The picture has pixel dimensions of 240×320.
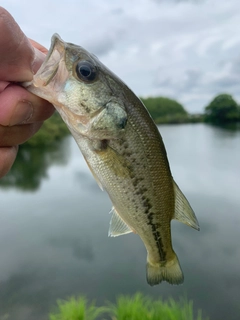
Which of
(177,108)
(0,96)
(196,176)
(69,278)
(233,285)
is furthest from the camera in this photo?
(177,108)

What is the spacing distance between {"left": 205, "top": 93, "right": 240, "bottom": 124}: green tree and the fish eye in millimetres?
94985

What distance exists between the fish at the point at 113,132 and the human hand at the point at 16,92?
0.30 feet

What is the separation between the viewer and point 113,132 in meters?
2.13

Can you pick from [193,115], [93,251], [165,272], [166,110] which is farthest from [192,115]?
[165,272]

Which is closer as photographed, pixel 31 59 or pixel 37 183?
pixel 31 59

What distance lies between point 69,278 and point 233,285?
763 centimetres

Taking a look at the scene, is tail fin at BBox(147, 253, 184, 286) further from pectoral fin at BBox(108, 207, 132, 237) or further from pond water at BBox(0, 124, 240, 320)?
pond water at BBox(0, 124, 240, 320)

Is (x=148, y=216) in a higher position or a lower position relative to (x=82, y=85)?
lower

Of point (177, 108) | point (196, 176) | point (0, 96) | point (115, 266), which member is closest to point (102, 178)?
point (0, 96)

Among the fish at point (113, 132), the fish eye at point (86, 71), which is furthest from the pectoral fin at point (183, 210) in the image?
the fish eye at point (86, 71)

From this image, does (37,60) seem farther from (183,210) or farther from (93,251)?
(93,251)

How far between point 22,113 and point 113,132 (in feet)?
1.94

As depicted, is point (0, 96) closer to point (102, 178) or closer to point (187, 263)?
point (102, 178)

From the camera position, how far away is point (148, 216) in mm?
2342
